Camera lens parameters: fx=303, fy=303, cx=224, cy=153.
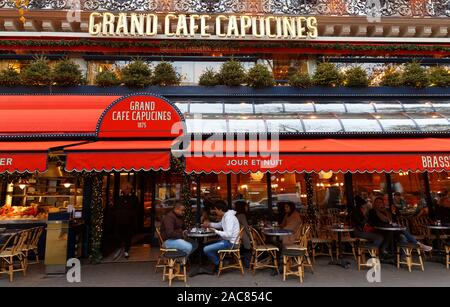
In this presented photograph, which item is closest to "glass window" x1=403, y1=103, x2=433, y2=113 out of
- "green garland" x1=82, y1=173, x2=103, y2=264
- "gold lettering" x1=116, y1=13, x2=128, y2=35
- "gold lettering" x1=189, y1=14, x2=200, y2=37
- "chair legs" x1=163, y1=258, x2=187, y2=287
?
"gold lettering" x1=189, y1=14, x2=200, y2=37

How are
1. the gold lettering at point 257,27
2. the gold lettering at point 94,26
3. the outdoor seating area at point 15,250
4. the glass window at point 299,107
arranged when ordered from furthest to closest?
the gold lettering at point 257,27 < the gold lettering at point 94,26 < the glass window at point 299,107 < the outdoor seating area at point 15,250

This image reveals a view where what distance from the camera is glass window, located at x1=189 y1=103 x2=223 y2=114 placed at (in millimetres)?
10281

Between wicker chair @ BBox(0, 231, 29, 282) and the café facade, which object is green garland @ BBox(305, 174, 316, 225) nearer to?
the café facade

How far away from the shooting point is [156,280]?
6.76 m

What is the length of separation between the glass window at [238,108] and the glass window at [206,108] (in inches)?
9.7

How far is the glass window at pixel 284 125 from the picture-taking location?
9.44 metres

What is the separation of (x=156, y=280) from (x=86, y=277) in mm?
1705

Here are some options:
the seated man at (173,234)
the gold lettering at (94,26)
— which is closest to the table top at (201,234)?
the seated man at (173,234)

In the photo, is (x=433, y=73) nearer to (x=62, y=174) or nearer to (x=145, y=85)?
(x=145, y=85)

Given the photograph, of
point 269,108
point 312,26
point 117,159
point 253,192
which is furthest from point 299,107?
point 117,159

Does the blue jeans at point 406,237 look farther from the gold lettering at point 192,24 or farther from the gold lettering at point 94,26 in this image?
the gold lettering at point 94,26

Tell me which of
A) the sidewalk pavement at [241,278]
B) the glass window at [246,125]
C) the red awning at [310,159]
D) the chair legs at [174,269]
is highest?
the glass window at [246,125]

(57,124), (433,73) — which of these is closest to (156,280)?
(57,124)

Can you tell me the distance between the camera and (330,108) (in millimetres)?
10695
